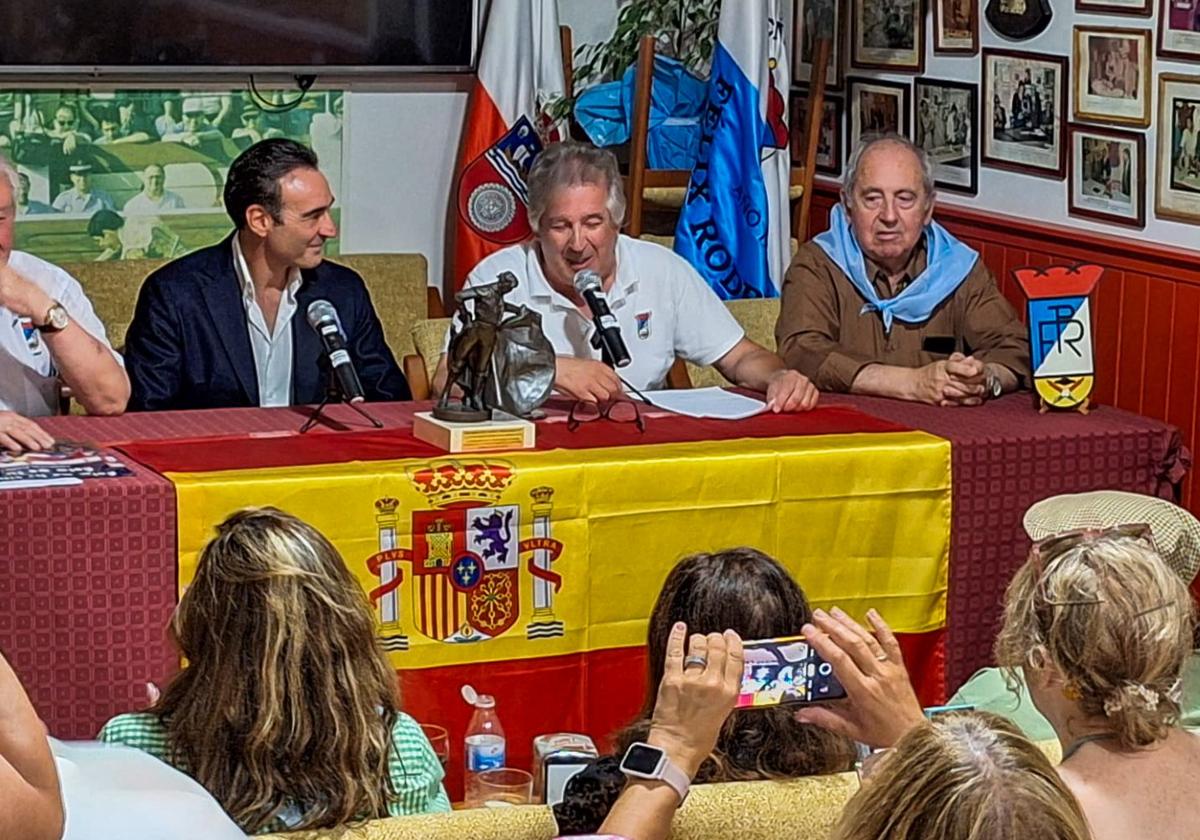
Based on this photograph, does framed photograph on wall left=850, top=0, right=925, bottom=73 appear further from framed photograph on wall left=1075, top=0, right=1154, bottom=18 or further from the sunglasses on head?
the sunglasses on head

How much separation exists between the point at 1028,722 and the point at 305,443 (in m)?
1.31

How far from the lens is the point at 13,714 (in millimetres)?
1488

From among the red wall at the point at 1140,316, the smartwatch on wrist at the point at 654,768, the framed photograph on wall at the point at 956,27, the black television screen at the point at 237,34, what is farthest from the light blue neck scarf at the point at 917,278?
the smartwatch on wrist at the point at 654,768

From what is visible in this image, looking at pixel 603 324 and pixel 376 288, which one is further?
pixel 376 288

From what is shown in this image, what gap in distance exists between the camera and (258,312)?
3973mm

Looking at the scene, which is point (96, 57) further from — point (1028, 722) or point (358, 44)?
point (1028, 722)

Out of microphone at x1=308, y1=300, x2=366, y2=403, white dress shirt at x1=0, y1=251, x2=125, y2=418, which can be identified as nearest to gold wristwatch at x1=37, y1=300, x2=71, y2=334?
white dress shirt at x1=0, y1=251, x2=125, y2=418

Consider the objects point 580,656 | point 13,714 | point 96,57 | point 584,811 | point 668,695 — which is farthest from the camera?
point 96,57

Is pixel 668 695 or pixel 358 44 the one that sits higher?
pixel 358 44

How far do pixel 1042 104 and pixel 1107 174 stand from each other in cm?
34

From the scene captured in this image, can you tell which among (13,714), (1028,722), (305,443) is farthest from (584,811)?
(305,443)

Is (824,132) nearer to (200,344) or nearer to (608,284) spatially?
(608,284)

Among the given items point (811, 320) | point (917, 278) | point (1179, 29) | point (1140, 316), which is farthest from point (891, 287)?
point (1179, 29)

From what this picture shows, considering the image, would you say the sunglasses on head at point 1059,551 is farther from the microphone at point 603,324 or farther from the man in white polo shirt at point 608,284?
the man in white polo shirt at point 608,284
